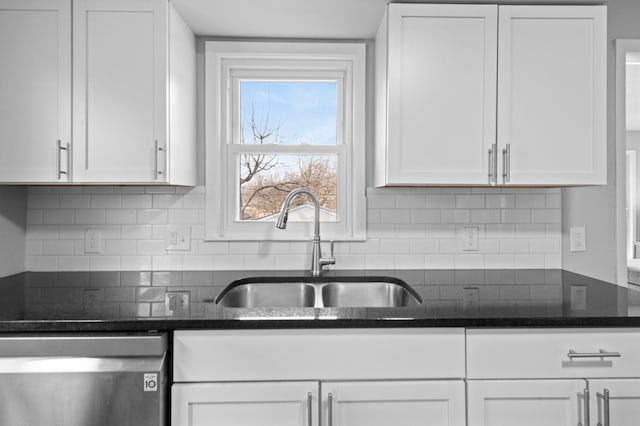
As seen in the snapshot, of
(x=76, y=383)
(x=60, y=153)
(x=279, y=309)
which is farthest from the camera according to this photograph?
(x=60, y=153)

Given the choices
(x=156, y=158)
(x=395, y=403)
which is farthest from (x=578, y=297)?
(x=156, y=158)

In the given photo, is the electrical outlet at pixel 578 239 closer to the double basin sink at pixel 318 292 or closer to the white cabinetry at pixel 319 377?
the double basin sink at pixel 318 292

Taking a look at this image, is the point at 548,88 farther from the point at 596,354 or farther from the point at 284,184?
the point at 284,184

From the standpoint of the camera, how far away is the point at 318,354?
4.58ft

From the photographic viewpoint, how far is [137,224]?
86.0 inches

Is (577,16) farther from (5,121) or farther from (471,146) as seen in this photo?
(5,121)

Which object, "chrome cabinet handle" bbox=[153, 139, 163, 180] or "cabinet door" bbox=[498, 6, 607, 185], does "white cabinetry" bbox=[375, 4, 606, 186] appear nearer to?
"cabinet door" bbox=[498, 6, 607, 185]

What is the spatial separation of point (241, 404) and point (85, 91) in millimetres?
1310

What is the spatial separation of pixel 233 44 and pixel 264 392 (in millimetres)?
1578

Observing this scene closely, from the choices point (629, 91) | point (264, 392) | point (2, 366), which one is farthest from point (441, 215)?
point (629, 91)

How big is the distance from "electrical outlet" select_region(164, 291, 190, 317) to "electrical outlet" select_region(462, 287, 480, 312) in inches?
35.2

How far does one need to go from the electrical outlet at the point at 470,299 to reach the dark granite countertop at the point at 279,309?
0.01 m

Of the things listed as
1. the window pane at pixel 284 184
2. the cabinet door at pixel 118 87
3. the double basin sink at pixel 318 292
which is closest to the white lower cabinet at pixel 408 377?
the double basin sink at pixel 318 292

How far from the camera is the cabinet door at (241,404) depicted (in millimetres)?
1376
